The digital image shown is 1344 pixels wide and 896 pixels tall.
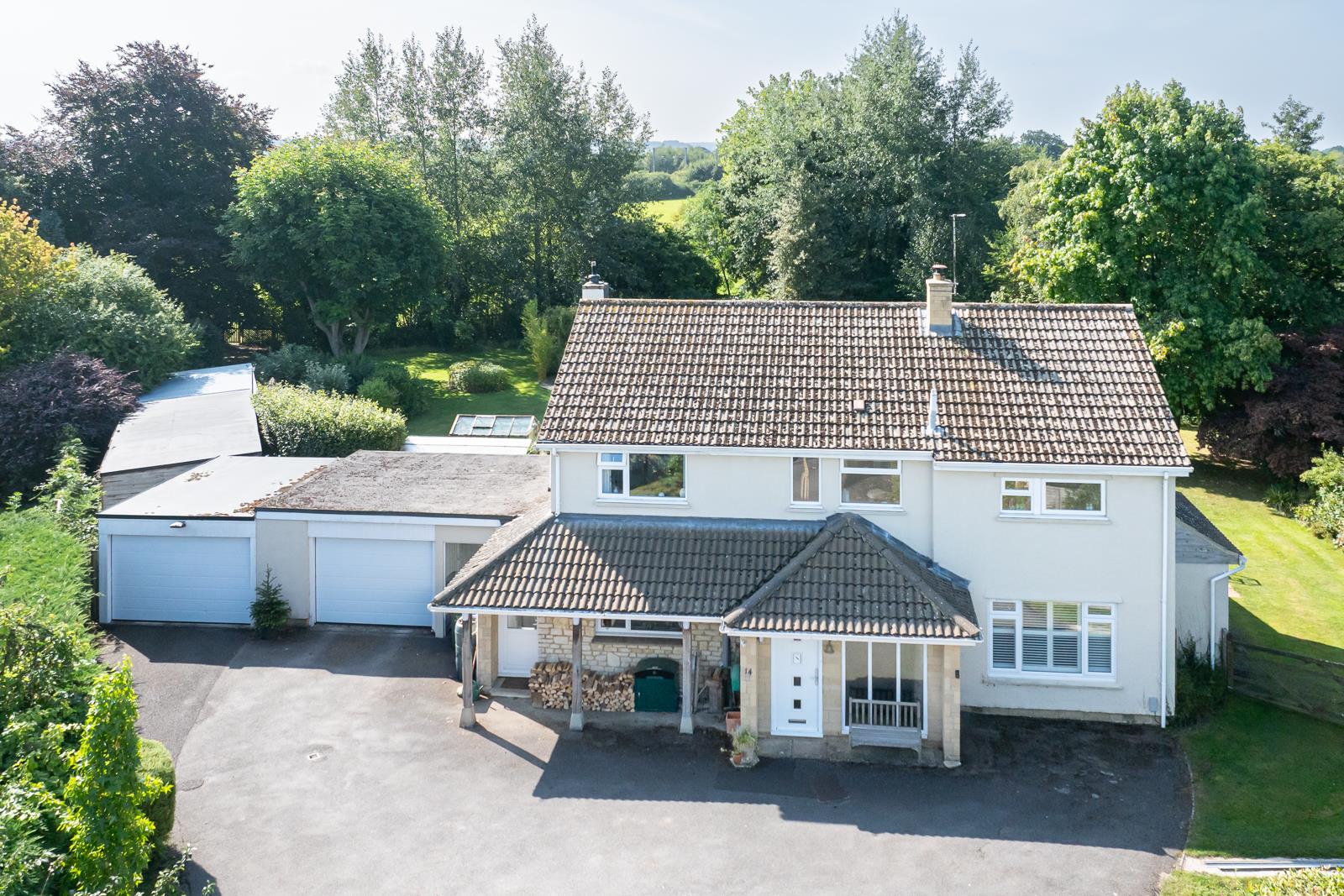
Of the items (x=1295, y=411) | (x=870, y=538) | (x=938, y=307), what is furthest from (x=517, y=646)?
(x=1295, y=411)

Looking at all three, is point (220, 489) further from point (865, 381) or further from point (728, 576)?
point (865, 381)

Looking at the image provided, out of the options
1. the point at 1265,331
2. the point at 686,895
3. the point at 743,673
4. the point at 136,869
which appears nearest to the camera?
the point at 136,869

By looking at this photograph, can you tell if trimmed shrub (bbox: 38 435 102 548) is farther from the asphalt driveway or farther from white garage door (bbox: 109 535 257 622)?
the asphalt driveway

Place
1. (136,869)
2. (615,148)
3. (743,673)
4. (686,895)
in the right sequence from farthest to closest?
(615,148) → (743,673) → (686,895) → (136,869)

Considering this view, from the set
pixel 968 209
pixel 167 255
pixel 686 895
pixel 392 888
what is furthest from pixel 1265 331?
pixel 167 255

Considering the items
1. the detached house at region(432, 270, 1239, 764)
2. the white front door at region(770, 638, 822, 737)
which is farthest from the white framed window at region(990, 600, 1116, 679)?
the white front door at region(770, 638, 822, 737)

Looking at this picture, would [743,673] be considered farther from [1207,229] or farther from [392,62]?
[392,62]

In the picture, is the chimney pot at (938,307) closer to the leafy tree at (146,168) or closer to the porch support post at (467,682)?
the porch support post at (467,682)
